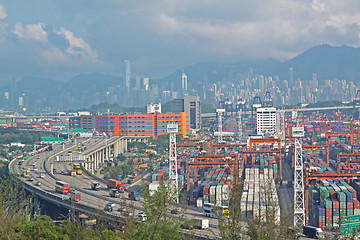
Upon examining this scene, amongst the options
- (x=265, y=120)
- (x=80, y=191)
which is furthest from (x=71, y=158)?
(x=265, y=120)

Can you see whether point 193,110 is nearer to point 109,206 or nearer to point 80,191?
point 80,191

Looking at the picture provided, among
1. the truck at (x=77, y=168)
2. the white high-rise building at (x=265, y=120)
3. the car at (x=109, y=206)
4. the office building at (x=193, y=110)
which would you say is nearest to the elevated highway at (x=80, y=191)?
the car at (x=109, y=206)

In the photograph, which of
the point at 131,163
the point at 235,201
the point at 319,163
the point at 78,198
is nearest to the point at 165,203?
the point at 235,201

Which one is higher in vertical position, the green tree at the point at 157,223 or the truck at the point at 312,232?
the green tree at the point at 157,223

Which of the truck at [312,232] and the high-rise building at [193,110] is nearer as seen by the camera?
the truck at [312,232]

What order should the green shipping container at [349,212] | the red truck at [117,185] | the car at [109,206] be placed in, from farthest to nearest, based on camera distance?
the red truck at [117,185]
the car at [109,206]
the green shipping container at [349,212]

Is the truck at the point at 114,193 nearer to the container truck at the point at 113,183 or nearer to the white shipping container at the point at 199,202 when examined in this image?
the container truck at the point at 113,183

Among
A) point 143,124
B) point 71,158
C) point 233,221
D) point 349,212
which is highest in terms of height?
point 143,124

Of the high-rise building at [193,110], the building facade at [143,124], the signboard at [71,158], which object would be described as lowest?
the signboard at [71,158]

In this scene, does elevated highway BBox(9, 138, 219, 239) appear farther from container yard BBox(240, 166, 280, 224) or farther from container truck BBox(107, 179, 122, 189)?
container yard BBox(240, 166, 280, 224)
